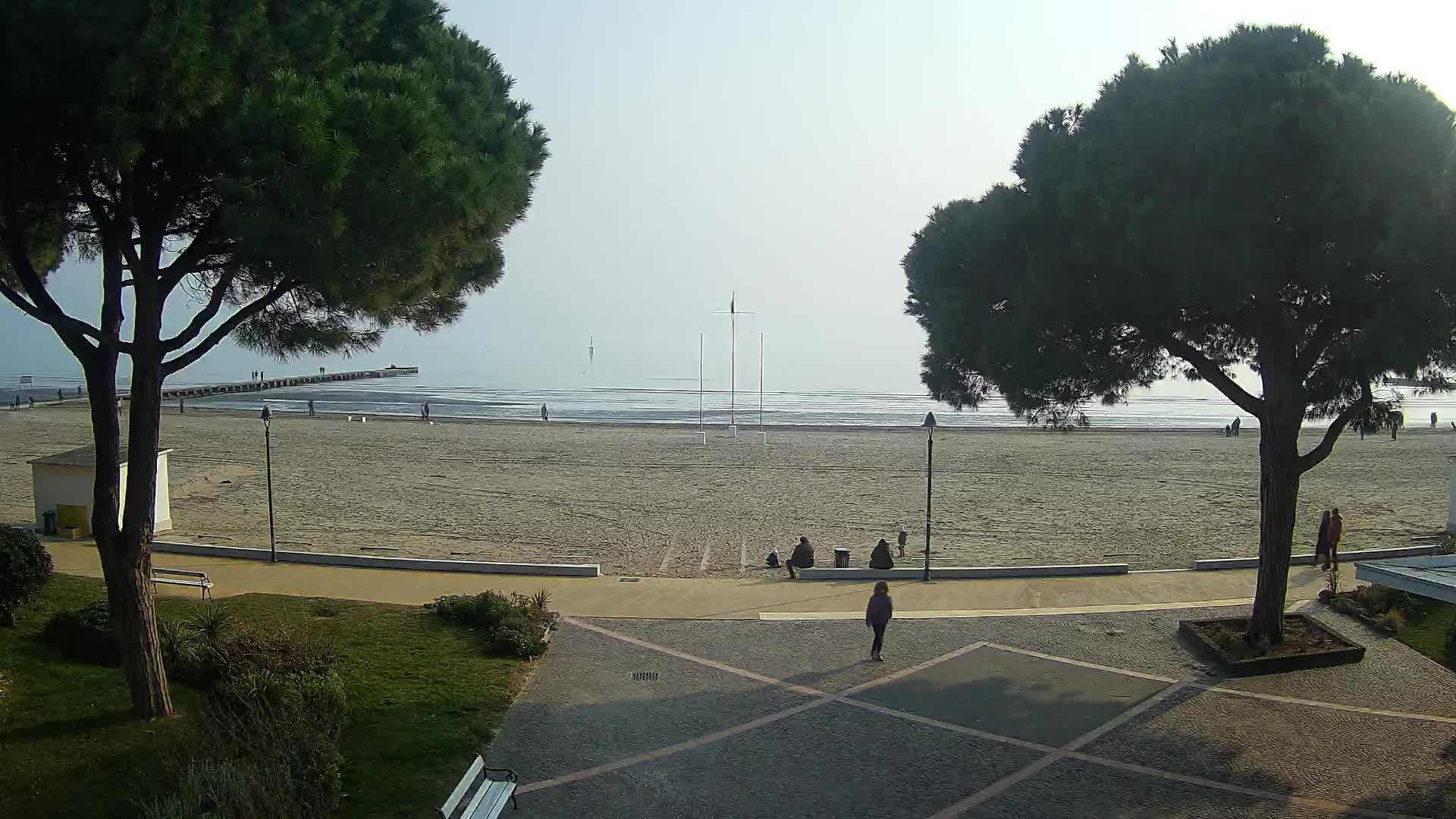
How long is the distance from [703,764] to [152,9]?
8.39m

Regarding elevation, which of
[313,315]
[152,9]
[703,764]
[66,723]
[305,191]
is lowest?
[703,764]

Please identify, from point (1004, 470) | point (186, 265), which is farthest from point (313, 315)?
point (1004, 470)

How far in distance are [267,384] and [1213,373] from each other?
105934mm

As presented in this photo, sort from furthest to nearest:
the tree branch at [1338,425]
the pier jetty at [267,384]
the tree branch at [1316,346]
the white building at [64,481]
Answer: the pier jetty at [267,384] → the white building at [64,481] → the tree branch at [1316,346] → the tree branch at [1338,425]

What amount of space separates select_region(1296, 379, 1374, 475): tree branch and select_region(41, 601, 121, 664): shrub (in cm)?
1502

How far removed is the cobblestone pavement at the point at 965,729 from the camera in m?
9.05

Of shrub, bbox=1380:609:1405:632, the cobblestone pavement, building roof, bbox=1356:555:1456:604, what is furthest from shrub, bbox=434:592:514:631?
shrub, bbox=1380:609:1405:632

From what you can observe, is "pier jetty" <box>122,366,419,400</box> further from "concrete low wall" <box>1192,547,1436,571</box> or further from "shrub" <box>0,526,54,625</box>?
"concrete low wall" <box>1192,547,1436,571</box>

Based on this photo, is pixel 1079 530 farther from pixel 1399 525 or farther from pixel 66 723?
pixel 66 723

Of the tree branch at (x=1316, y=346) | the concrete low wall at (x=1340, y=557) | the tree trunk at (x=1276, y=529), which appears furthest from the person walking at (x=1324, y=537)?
the tree branch at (x=1316, y=346)

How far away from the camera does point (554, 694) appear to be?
11.8 metres

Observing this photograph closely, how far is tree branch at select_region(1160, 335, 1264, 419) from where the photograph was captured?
13.2 meters

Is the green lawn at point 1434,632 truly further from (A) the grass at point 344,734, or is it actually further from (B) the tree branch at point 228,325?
(B) the tree branch at point 228,325

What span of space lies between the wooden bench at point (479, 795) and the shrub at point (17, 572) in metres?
7.52
